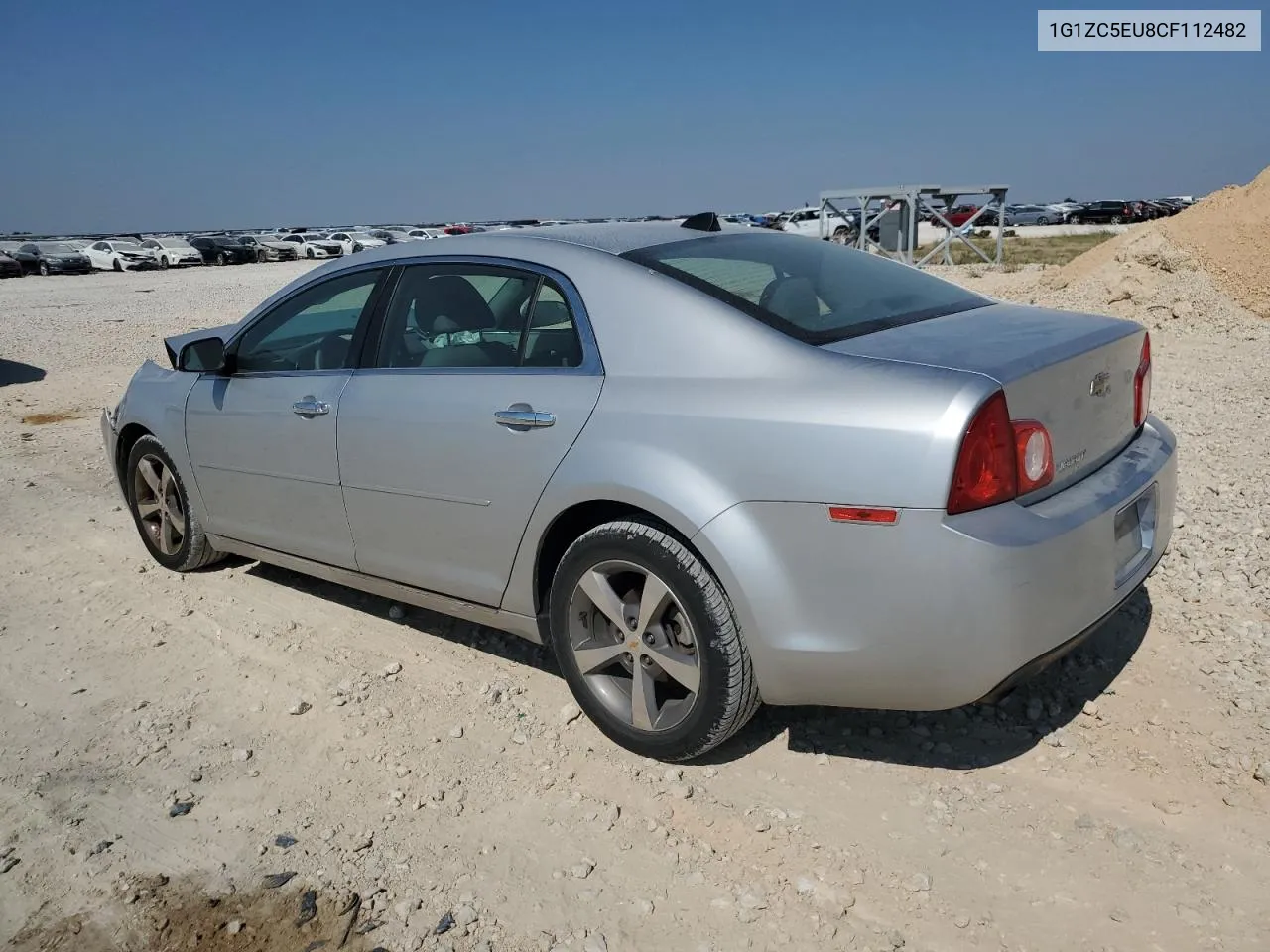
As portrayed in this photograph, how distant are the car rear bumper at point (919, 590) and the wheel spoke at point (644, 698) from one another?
423 mm

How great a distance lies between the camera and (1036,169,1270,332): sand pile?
11.2m

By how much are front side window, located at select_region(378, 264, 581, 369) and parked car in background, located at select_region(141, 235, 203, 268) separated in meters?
44.0

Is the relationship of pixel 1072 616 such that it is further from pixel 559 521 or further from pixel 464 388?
pixel 464 388

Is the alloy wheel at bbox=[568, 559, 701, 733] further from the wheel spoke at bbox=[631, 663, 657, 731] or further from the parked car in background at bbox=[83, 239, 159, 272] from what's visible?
the parked car in background at bbox=[83, 239, 159, 272]

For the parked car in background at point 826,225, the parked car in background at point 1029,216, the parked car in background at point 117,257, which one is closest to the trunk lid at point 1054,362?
the parked car in background at point 826,225

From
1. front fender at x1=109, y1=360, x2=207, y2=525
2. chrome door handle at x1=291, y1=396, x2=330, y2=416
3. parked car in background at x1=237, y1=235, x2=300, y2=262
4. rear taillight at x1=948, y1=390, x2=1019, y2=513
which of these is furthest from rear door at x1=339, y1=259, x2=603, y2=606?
parked car in background at x1=237, y1=235, x2=300, y2=262

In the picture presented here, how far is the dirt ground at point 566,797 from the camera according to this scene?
250 cm

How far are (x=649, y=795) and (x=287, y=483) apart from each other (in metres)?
2.01

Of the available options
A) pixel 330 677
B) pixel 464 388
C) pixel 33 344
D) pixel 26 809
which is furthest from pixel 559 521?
pixel 33 344

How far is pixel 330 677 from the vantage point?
3.89 metres

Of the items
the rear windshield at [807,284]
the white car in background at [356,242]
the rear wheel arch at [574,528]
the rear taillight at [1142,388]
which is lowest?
the white car in background at [356,242]

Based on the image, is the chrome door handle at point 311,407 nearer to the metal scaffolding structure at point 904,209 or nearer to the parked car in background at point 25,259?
the metal scaffolding structure at point 904,209

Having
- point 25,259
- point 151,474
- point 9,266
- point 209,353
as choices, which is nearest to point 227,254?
point 25,259

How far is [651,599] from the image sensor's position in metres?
2.98
